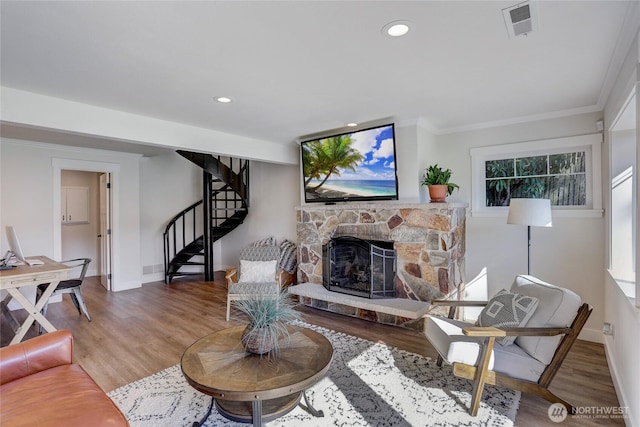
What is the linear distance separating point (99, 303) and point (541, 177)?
6.22 m

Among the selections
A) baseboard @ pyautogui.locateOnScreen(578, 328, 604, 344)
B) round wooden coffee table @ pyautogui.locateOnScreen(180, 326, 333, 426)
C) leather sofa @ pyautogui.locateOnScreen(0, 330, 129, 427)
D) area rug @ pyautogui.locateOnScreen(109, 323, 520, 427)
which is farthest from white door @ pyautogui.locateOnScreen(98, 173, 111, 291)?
baseboard @ pyautogui.locateOnScreen(578, 328, 604, 344)

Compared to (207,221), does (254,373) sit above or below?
below

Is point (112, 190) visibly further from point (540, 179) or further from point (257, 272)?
point (540, 179)

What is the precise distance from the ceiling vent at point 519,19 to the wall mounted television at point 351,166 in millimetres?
1806

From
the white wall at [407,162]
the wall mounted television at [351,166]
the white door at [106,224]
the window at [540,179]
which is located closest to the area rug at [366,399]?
the white wall at [407,162]

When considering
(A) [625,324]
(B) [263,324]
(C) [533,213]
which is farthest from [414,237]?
(B) [263,324]

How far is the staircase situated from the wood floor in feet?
3.05

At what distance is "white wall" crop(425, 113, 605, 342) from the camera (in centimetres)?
337

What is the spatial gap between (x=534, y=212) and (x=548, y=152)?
1.03m

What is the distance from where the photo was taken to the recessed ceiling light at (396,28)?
184 cm

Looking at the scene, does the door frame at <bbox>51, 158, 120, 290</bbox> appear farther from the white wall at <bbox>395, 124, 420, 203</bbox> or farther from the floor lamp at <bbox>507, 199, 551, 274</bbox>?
the floor lamp at <bbox>507, 199, 551, 274</bbox>

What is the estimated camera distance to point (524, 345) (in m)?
2.26

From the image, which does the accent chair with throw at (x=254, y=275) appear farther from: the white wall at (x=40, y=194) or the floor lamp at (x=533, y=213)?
the floor lamp at (x=533, y=213)

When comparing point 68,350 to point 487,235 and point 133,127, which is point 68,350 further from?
point 487,235
